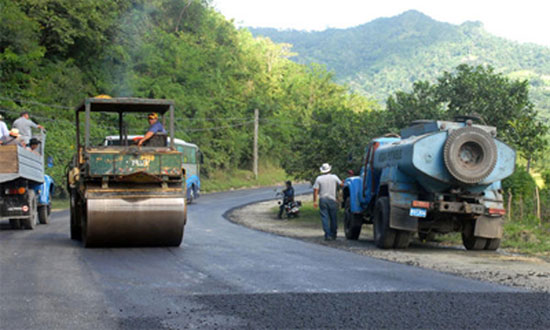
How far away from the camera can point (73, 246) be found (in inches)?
536

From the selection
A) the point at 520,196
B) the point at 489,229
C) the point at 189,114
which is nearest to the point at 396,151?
the point at 489,229

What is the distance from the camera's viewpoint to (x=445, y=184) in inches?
565

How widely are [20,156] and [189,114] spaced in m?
40.9

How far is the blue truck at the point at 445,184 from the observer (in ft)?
46.3

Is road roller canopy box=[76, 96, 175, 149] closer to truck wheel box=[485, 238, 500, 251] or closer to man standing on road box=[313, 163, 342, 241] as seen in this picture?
man standing on road box=[313, 163, 342, 241]

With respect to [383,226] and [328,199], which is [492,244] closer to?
[383,226]

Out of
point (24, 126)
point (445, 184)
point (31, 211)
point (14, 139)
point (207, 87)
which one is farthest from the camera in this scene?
point (207, 87)

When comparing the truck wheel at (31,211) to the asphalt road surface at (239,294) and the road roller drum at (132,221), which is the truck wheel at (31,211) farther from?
the road roller drum at (132,221)

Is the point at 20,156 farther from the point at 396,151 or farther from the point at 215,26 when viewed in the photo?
the point at 215,26

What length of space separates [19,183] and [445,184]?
1042 cm

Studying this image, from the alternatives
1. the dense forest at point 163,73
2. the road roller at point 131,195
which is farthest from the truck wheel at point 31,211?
the dense forest at point 163,73

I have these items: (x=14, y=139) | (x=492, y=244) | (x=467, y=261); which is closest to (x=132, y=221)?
(x=467, y=261)

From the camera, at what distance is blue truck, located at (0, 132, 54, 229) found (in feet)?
56.0

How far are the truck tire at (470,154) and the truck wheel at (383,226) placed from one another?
5.67 feet
